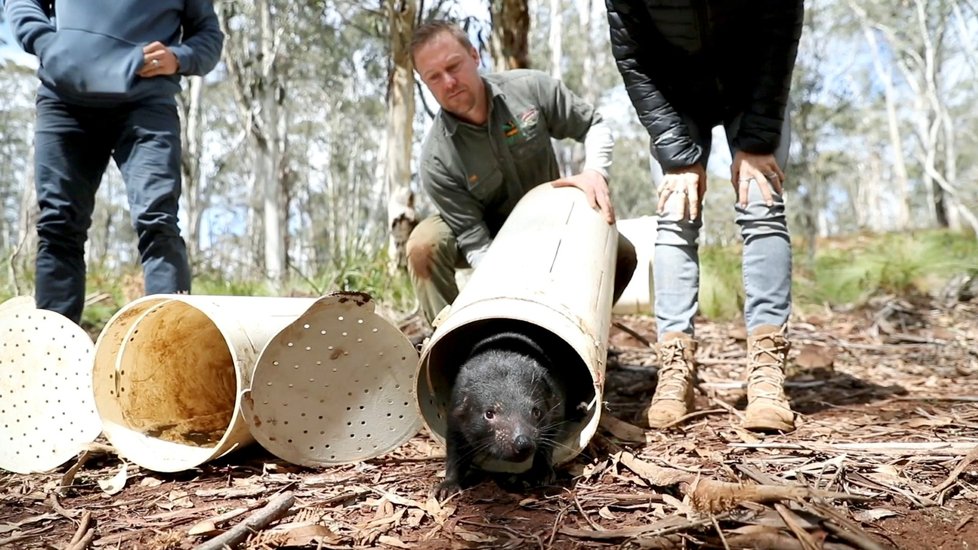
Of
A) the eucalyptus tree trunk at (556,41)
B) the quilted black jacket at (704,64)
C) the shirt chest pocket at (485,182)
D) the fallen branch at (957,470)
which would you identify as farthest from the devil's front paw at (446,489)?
the eucalyptus tree trunk at (556,41)

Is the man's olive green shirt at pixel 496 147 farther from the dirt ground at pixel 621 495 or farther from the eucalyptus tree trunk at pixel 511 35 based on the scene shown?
the eucalyptus tree trunk at pixel 511 35

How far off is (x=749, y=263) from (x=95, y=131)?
9.20 ft

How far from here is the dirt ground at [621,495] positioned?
5.23 ft

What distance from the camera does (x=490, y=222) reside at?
359cm

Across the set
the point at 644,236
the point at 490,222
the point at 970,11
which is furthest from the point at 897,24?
the point at 490,222

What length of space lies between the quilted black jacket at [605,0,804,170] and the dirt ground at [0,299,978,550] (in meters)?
1.05

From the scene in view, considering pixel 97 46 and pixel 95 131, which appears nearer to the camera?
pixel 97 46

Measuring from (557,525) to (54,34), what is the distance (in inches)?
113

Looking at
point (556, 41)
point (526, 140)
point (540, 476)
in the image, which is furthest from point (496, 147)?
point (556, 41)

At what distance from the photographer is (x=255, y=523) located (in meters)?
1.74

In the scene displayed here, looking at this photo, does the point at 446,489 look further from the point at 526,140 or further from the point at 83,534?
the point at 526,140

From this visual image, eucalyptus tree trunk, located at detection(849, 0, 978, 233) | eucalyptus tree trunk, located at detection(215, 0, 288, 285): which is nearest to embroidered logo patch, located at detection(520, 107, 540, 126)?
eucalyptus tree trunk, located at detection(215, 0, 288, 285)

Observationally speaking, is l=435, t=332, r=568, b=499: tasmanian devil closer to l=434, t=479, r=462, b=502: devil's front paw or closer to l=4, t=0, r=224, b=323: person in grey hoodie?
l=434, t=479, r=462, b=502: devil's front paw

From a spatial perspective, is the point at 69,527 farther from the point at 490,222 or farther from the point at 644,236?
the point at 644,236
